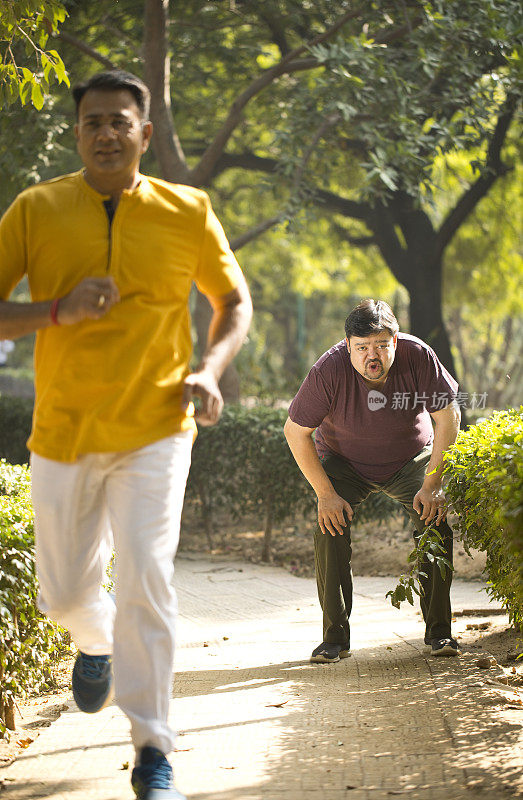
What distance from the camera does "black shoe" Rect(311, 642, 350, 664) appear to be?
16.5ft

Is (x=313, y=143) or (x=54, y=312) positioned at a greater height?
(x=313, y=143)

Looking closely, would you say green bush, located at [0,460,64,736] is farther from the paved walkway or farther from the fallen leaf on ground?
the paved walkway

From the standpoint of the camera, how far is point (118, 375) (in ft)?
9.62

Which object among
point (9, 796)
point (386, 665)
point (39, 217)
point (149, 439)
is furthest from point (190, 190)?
point (386, 665)

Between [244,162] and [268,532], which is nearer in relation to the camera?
[268,532]

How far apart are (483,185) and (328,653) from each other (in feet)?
30.3

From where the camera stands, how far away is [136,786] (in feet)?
Answer: 9.37

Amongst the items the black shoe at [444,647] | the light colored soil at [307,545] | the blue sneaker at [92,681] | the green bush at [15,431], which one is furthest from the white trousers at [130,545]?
the green bush at [15,431]

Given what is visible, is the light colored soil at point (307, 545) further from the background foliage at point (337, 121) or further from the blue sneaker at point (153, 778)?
the blue sneaker at point (153, 778)

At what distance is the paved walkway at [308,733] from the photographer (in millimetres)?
3143

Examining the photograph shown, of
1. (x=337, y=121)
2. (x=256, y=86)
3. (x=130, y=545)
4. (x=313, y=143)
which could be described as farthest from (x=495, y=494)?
(x=256, y=86)

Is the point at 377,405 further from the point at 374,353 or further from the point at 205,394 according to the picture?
the point at 205,394

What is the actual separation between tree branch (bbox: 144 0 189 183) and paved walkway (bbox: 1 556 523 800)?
255 inches

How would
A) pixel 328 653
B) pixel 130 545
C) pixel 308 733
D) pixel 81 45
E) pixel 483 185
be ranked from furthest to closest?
pixel 483 185 < pixel 81 45 < pixel 328 653 < pixel 308 733 < pixel 130 545
